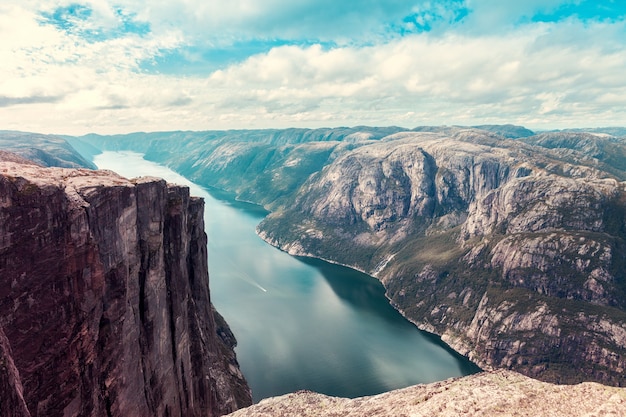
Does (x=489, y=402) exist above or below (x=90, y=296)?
below

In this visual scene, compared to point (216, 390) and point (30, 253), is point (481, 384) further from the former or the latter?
point (216, 390)

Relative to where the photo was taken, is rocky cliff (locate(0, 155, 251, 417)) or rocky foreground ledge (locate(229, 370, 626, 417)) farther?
rocky foreground ledge (locate(229, 370, 626, 417))

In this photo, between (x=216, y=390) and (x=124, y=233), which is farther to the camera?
(x=216, y=390)

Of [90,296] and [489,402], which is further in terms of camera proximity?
[90,296]

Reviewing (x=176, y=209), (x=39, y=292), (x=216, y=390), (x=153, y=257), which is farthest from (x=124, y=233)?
(x=216, y=390)
